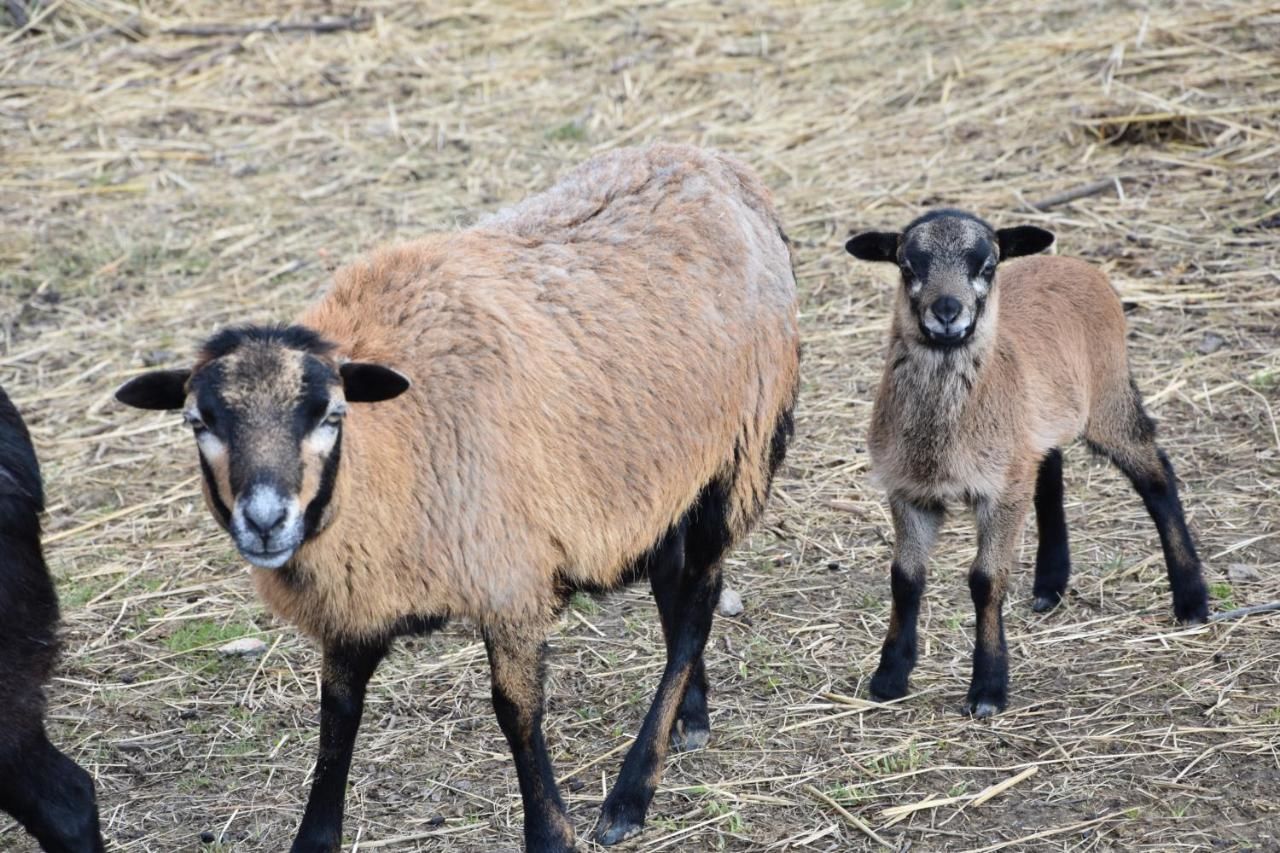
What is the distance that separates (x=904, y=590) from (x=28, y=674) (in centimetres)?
313

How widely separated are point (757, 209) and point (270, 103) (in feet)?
26.1

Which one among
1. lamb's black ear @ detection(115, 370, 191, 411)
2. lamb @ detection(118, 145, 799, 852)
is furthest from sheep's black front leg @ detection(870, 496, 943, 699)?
lamb's black ear @ detection(115, 370, 191, 411)

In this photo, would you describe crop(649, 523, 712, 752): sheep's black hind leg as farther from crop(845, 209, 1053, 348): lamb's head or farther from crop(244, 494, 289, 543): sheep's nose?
crop(244, 494, 289, 543): sheep's nose

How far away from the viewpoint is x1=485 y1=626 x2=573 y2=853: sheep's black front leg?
4555mm

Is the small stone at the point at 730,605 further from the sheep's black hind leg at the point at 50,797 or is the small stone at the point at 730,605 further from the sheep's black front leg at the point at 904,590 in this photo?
the sheep's black hind leg at the point at 50,797

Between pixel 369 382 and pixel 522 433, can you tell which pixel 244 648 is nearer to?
pixel 522 433

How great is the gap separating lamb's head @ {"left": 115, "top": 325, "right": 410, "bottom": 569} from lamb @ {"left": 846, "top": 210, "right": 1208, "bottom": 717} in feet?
7.91

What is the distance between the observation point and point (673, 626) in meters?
5.46

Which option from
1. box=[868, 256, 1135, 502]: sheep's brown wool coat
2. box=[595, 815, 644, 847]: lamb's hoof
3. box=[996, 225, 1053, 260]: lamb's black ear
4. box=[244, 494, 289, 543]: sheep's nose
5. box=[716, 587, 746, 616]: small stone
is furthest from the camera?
box=[716, 587, 746, 616]: small stone

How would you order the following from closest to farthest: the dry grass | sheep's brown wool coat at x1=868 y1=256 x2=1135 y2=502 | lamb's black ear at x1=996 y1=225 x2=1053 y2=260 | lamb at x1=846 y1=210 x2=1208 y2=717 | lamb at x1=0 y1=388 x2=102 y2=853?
1. lamb at x1=0 y1=388 x2=102 y2=853
2. the dry grass
3. lamb at x1=846 y1=210 x2=1208 y2=717
4. sheep's brown wool coat at x1=868 y1=256 x2=1135 y2=502
5. lamb's black ear at x1=996 y1=225 x2=1053 y2=260

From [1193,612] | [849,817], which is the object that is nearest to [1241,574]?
[1193,612]

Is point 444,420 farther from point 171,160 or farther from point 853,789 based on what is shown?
point 171,160

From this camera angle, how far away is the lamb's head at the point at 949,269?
558cm

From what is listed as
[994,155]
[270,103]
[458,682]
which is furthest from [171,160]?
[458,682]
